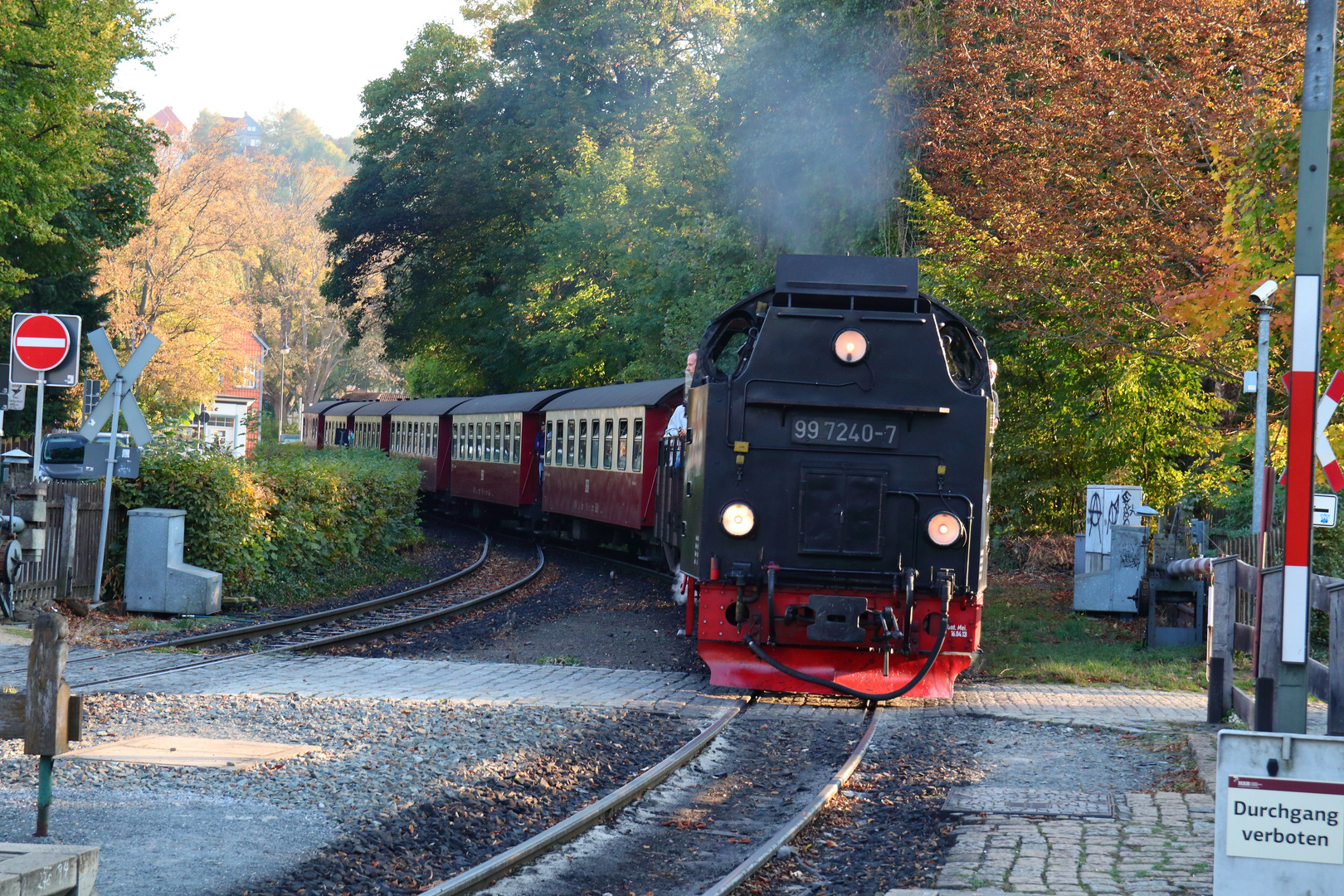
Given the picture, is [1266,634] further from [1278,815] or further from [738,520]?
[738,520]

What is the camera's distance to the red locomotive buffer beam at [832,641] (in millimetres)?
9195

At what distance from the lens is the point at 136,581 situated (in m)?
13.7

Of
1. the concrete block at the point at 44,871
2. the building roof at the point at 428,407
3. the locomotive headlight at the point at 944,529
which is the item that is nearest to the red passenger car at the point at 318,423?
the building roof at the point at 428,407

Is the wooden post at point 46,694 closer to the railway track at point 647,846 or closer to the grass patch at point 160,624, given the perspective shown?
the railway track at point 647,846

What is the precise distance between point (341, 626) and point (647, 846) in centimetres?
850

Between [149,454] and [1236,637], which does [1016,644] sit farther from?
[149,454]

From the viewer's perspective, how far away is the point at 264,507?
15727 mm

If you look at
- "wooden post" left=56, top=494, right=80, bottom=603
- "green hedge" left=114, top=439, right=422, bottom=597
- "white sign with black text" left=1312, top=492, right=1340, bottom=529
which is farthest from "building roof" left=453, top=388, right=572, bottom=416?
"white sign with black text" left=1312, top=492, right=1340, bottom=529

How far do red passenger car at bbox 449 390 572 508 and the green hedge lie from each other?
15.9ft

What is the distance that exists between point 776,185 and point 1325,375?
16604 millimetres

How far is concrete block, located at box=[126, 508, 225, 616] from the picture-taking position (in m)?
13.7

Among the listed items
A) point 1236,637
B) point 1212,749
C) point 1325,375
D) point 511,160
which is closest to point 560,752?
point 1212,749

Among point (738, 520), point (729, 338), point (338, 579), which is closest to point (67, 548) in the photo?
point (338, 579)

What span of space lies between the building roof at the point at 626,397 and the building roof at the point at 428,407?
7.95 metres
